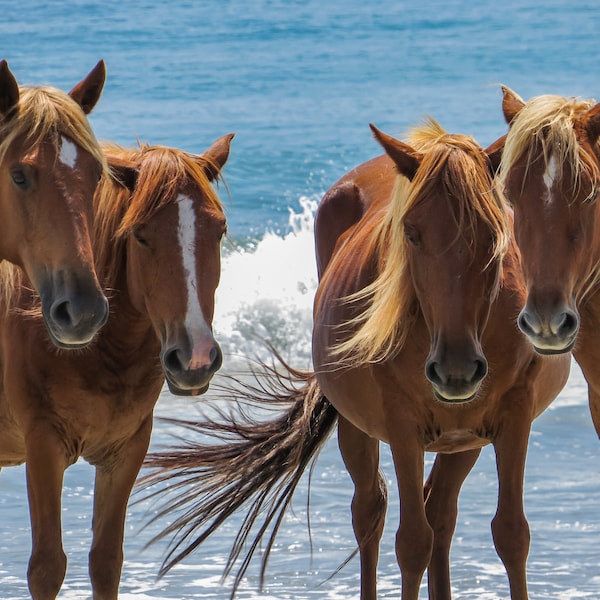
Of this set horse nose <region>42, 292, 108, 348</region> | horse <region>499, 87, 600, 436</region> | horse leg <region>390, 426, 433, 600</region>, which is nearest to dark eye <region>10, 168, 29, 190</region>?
horse nose <region>42, 292, 108, 348</region>

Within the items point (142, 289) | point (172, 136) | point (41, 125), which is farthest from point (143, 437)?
point (172, 136)

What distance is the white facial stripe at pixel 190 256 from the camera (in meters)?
3.62

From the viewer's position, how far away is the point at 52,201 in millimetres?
3430

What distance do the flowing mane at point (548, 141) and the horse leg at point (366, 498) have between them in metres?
1.66

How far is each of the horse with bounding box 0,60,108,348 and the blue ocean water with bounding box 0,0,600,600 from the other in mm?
687

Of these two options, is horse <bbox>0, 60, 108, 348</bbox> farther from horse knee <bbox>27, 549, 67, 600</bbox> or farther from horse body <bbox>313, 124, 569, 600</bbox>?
horse body <bbox>313, 124, 569, 600</bbox>

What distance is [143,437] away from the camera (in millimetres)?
4172

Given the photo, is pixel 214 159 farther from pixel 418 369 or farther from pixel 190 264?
pixel 418 369

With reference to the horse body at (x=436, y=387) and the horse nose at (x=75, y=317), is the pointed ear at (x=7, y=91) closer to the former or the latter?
the horse nose at (x=75, y=317)

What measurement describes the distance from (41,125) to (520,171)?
1.41 meters

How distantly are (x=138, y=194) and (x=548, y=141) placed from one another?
1.25 metres

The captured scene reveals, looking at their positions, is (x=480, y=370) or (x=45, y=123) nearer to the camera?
(x=45, y=123)

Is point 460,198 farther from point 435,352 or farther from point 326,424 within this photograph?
point 326,424

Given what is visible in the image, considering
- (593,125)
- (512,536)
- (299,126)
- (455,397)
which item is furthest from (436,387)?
(299,126)
